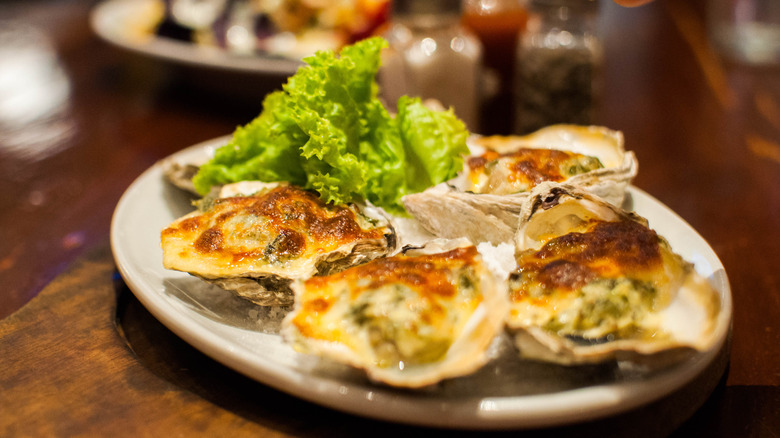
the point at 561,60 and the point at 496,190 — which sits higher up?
the point at 561,60

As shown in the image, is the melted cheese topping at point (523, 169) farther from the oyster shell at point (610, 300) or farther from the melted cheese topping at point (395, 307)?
the melted cheese topping at point (395, 307)

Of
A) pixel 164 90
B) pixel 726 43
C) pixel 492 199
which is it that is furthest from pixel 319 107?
pixel 726 43

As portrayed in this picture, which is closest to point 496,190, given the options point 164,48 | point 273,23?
point 164,48

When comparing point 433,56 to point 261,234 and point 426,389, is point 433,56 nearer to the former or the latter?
point 261,234

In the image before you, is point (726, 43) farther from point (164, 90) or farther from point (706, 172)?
point (164, 90)

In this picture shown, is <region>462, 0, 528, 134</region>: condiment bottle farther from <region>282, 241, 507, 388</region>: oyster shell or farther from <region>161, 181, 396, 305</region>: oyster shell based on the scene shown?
<region>282, 241, 507, 388</region>: oyster shell

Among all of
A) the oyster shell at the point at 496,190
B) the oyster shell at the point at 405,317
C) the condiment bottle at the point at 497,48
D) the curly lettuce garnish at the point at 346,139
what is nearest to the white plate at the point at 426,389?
the oyster shell at the point at 405,317

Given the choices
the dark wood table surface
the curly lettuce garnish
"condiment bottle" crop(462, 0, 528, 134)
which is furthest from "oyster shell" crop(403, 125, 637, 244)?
"condiment bottle" crop(462, 0, 528, 134)
